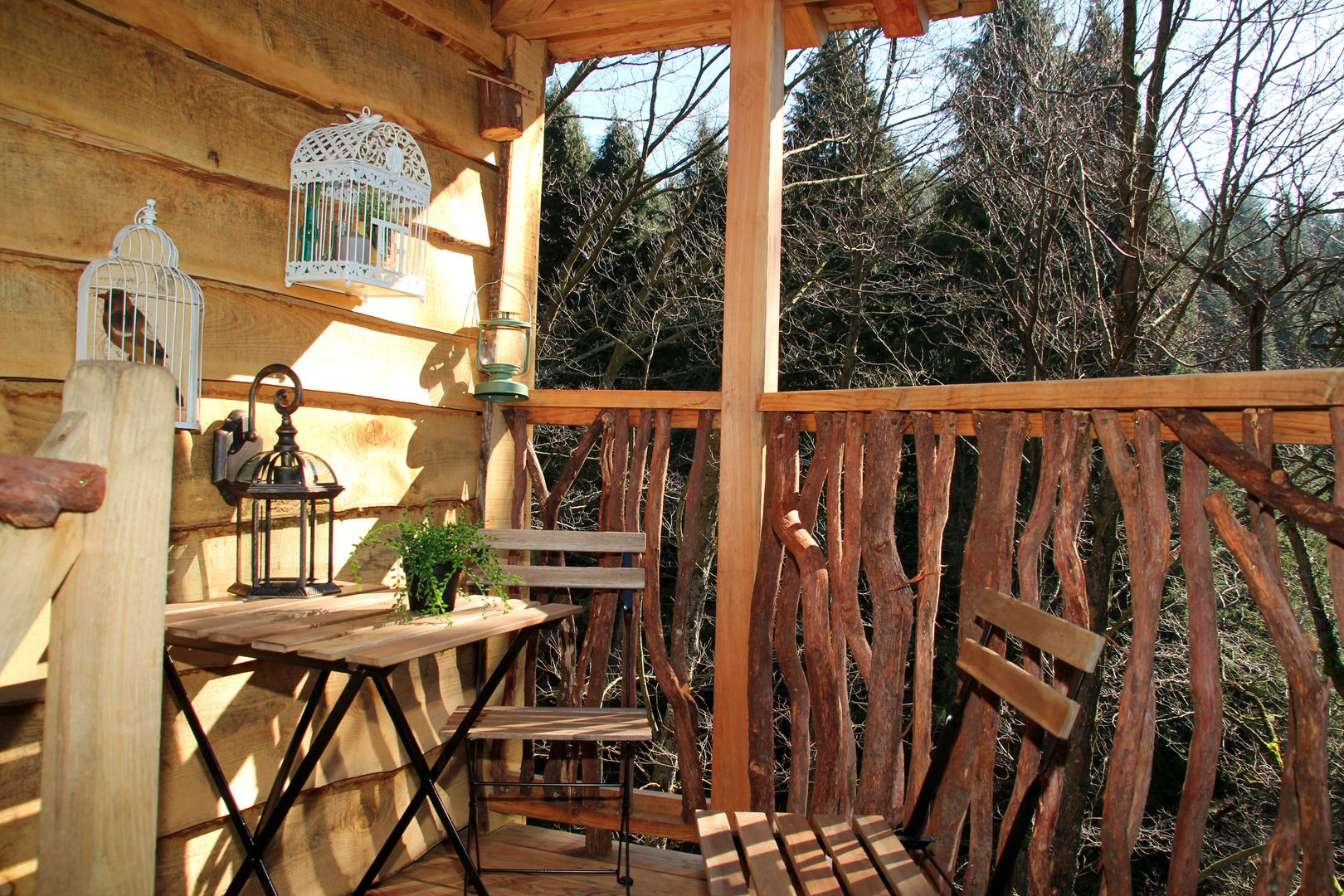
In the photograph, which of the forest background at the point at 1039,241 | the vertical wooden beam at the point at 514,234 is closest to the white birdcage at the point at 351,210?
the vertical wooden beam at the point at 514,234

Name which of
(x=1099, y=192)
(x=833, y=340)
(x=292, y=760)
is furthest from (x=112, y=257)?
(x=833, y=340)

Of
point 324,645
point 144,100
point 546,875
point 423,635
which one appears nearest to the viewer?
point 324,645

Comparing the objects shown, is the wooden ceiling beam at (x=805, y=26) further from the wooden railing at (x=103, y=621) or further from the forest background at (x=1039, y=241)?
the forest background at (x=1039, y=241)

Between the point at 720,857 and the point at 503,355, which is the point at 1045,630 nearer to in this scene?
the point at 720,857

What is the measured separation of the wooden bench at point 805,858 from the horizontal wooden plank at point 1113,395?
95 cm

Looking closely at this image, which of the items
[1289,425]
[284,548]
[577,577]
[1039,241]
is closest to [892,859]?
[1289,425]

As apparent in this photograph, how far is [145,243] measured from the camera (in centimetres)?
201

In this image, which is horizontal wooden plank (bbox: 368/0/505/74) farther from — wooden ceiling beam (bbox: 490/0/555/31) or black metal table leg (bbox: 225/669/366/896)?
black metal table leg (bbox: 225/669/366/896)

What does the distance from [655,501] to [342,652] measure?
129 centimetres

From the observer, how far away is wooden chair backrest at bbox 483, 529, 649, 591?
2.66 meters

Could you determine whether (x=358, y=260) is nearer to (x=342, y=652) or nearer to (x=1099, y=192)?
(x=342, y=652)

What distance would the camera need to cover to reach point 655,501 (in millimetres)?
2861

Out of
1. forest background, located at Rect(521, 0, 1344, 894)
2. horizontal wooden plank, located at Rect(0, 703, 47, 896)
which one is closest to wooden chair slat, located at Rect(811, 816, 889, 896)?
horizontal wooden plank, located at Rect(0, 703, 47, 896)

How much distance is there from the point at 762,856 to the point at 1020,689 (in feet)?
1.79
